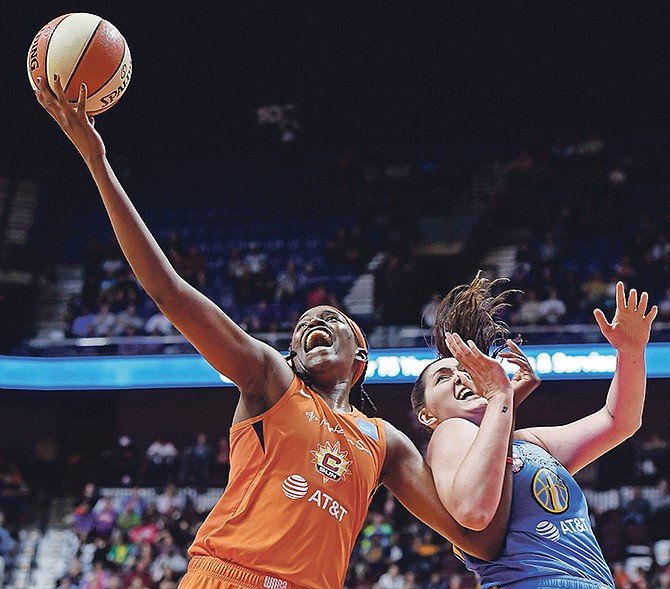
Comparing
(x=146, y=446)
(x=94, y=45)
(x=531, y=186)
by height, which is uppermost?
(x=531, y=186)

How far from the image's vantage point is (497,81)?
71.5 ft

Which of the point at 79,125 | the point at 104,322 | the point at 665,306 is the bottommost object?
the point at 79,125

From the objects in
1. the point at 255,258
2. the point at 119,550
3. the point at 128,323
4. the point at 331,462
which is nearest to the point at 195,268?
the point at 255,258

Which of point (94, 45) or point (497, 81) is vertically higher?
point (497, 81)

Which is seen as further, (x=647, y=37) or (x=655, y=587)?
(x=647, y=37)

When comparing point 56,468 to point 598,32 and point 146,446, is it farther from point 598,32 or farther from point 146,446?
point 598,32

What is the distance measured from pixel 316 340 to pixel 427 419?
0.57m

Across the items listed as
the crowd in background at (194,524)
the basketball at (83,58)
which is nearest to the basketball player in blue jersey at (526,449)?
the basketball at (83,58)

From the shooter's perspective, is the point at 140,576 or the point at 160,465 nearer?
the point at 140,576

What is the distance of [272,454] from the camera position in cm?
329

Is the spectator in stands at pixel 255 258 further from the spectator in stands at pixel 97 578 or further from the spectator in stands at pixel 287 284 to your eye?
the spectator in stands at pixel 97 578

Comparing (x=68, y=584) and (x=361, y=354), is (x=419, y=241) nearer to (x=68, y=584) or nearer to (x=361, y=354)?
(x=68, y=584)

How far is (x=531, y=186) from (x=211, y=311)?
16.4 metres

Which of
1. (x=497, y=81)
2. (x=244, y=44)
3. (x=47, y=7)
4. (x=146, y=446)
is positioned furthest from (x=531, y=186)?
(x=47, y=7)
